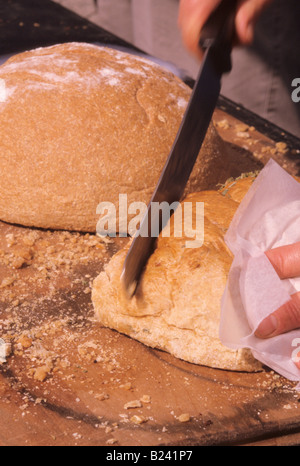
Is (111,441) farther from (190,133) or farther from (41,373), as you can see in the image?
(190,133)

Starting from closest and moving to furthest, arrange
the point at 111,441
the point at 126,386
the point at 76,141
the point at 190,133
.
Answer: the point at 111,441, the point at 126,386, the point at 190,133, the point at 76,141

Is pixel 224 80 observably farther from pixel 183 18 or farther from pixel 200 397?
pixel 200 397

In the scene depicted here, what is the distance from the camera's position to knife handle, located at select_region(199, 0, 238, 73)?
1.39 metres

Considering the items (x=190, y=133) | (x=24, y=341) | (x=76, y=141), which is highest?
(x=190, y=133)

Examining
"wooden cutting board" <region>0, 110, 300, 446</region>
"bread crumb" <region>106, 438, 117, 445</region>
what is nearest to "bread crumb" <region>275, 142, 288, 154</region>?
"wooden cutting board" <region>0, 110, 300, 446</region>

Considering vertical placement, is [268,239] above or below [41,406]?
above

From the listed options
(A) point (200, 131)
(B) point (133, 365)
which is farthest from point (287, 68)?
(B) point (133, 365)

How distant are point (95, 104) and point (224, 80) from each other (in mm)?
1745

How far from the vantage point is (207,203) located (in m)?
1.58

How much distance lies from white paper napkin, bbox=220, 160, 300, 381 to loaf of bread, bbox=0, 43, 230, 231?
411 mm

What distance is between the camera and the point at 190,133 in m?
1.40

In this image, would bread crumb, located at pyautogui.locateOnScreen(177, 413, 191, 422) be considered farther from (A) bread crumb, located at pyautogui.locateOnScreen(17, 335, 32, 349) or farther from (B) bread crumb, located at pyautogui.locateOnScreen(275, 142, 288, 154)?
(B) bread crumb, located at pyautogui.locateOnScreen(275, 142, 288, 154)

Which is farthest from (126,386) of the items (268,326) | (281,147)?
(281,147)

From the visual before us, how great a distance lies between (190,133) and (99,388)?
0.65m
